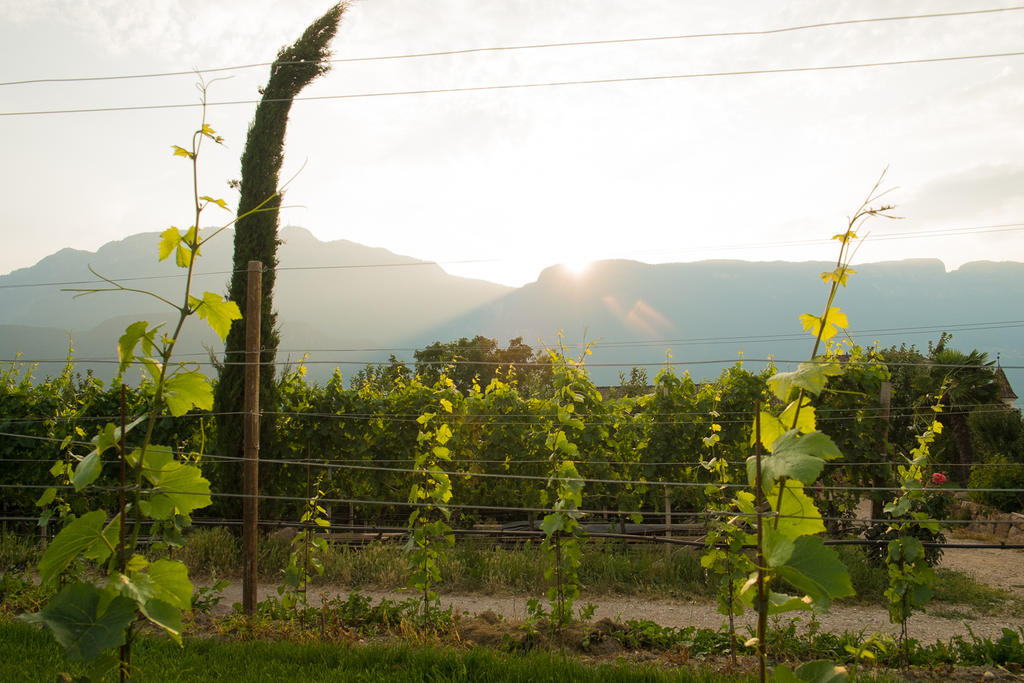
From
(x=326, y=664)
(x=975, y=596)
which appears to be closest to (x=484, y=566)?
(x=326, y=664)

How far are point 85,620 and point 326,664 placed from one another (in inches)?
106

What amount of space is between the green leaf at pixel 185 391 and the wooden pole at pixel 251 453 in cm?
368

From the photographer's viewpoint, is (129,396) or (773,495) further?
(129,396)

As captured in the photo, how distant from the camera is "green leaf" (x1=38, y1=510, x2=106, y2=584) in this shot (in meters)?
1.68

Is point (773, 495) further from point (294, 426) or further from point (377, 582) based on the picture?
point (294, 426)

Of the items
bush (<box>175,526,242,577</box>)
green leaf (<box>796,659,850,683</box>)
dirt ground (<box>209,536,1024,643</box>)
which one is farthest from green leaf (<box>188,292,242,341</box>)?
bush (<box>175,526,242,577</box>)

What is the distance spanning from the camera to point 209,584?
23.5 ft

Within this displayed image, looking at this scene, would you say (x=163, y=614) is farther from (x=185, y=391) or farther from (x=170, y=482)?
(x=185, y=391)

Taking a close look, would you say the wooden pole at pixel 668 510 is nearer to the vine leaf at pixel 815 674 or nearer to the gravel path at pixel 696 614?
the gravel path at pixel 696 614

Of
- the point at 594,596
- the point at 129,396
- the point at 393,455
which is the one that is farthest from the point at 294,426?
the point at 594,596

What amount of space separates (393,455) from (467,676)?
525 cm

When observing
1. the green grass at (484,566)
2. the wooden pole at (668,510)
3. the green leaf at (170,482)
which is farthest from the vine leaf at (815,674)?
the wooden pole at (668,510)

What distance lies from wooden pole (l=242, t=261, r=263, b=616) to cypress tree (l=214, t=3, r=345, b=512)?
9.93 ft

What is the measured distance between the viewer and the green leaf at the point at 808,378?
→ 1399mm
